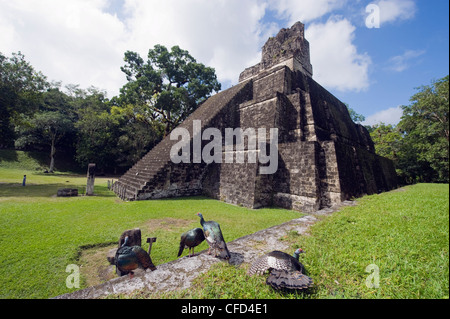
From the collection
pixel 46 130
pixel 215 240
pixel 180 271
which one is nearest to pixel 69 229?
pixel 180 271

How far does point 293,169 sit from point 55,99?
31808 millimetres

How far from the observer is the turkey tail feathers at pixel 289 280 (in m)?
1.57

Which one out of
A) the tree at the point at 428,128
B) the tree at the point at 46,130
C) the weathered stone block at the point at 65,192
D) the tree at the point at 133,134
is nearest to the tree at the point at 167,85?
the tree at the point at 133,134

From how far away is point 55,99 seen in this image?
24.2 meters

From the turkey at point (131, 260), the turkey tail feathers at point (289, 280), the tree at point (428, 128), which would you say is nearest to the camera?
the turkey tail feathers at point (289, 280)

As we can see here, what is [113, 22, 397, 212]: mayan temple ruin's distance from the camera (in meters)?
7.31

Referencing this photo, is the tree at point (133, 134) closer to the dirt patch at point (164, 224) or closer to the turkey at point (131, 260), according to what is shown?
the dirt patch at point (164, 224)

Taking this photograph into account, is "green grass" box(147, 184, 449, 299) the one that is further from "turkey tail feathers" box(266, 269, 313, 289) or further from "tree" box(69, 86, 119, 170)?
"tree" box(69, 86, 119, 170)

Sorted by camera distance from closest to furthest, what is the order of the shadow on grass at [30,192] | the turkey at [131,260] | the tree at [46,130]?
the turkey at [131,260]
the shadow on grass at [30,192]
the tree at [46,130]

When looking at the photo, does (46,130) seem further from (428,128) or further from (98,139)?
(428,128)

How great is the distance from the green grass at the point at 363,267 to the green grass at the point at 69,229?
69.1 inches

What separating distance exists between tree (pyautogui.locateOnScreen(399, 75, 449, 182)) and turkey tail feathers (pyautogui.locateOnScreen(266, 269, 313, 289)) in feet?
35.1

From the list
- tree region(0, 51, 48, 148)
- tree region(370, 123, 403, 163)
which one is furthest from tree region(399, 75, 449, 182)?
tree region(0, 51, 48, 148)
